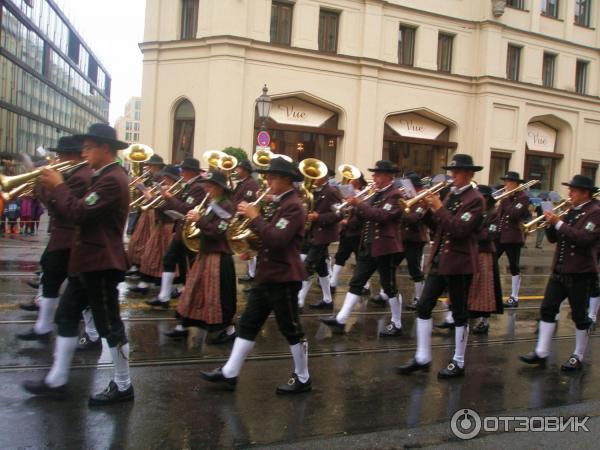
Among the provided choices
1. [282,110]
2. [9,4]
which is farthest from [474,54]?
[9,4]

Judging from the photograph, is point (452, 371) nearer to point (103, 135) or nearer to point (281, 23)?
point (103, 135)

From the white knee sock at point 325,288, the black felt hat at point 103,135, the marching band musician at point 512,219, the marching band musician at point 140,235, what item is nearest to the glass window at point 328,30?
the marching band musician at point 512,219

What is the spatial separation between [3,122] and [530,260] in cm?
3379

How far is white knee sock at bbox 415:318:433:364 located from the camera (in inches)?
253

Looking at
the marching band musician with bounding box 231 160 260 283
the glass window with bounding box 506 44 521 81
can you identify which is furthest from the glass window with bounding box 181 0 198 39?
the marching band musician with bounding box 231 160 260 283

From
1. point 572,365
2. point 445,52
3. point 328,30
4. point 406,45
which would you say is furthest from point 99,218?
point 445,52

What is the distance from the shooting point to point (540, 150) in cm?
3089

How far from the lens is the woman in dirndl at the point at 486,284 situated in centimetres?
807

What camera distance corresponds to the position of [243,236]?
19.8 ft

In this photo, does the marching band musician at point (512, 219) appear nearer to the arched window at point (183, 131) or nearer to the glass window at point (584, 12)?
the arched window at point (183, 131)

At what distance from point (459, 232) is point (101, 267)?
3.35 meters

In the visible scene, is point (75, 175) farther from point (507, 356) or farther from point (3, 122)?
point (3, 122)

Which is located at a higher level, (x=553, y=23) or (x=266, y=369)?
(x=553, y=23)

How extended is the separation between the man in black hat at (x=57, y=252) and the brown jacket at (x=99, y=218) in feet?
3.61
